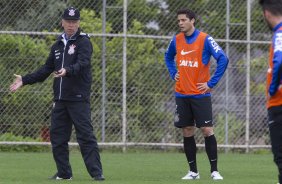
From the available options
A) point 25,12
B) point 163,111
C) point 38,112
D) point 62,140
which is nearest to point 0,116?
point 38,112

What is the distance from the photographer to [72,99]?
10.3 m

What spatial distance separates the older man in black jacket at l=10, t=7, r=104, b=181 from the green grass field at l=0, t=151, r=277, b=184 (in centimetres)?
28

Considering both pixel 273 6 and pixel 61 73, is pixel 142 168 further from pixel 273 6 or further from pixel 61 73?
pixel 273 6

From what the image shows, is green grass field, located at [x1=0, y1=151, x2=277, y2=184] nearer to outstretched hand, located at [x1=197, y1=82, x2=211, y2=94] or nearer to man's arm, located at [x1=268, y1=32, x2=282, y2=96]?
outstretched hand, located at [x1=197, y1=82, x2=211, y2=94]

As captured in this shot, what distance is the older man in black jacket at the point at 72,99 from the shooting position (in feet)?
33.7

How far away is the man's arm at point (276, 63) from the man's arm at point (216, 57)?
3.65 meters

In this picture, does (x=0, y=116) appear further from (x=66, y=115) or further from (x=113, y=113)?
(x=66, y=115)

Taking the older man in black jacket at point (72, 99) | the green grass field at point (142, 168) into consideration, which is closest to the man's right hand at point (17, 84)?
the older man in black jacket at point (72, 99)

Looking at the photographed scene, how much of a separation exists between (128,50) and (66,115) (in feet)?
20.1

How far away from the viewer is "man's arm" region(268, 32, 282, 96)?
722cm

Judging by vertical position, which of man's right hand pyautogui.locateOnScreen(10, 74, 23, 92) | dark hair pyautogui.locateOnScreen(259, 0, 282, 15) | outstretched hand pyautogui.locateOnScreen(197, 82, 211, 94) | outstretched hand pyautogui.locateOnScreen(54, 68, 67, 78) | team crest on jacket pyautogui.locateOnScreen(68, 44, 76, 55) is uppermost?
dark hair pyautogui.locateOnScreen(259, 0, 282, 15)

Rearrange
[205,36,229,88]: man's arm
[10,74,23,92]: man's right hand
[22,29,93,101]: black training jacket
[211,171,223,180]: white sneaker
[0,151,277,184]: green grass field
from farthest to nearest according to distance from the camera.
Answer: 1. [205,36,229,88]: man's arm
2. [211,171,223,180]: white sneaker
3. [0,151,277,184]: green grass field
4. [10,74,23,92]: man's right hand
5. [22,29,93,101]: black training jacket

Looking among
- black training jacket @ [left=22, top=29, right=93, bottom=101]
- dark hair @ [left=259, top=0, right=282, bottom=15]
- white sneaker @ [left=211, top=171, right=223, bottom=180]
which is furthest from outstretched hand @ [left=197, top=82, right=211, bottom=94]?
dark hair @ [left=259, top=0, right=282, bottom=15]

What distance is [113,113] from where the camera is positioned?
16.5m
